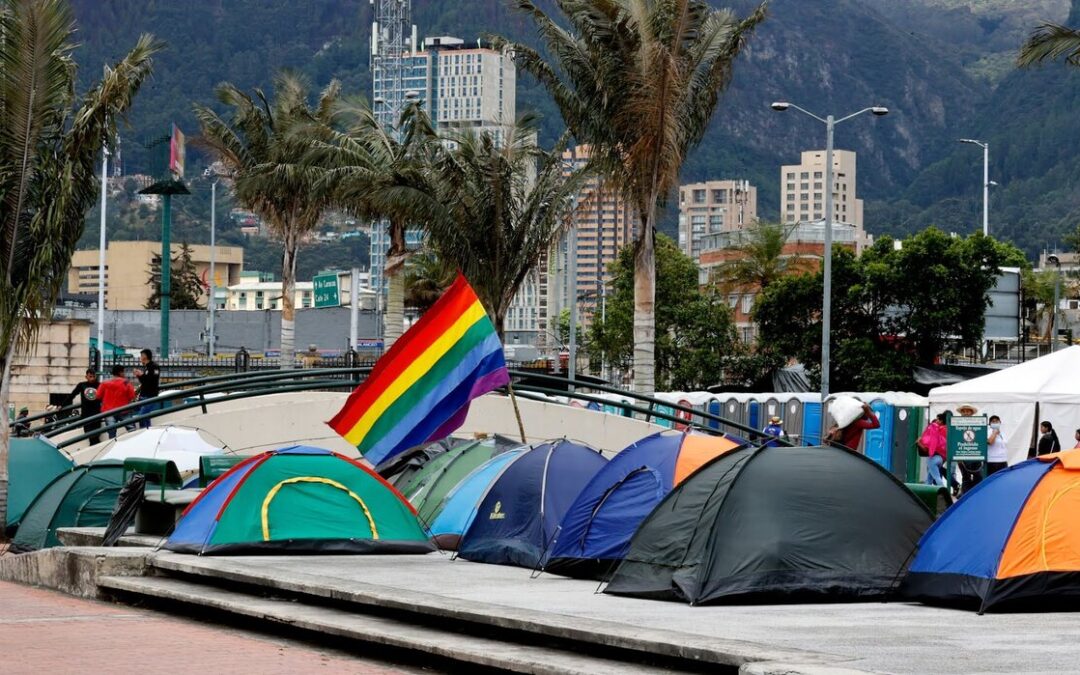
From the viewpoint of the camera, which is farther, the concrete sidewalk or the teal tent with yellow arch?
the teal tent with yellow arch

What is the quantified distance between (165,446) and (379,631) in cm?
1596

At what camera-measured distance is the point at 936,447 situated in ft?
88.9

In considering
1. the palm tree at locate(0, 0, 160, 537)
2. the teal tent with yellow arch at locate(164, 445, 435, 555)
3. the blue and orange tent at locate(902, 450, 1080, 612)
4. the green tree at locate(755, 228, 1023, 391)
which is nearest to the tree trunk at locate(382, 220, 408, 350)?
the palm tree at locate(0, 0, 160, 537)

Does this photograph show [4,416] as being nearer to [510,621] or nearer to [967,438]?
[510,621]

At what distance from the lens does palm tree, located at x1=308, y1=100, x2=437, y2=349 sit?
3569 cm

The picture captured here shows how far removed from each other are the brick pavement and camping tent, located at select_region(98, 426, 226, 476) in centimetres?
A: 1112

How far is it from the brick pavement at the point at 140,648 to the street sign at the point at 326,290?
112 m

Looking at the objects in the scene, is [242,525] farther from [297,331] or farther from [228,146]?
[297,331]

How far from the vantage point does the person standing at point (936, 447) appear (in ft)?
88.8

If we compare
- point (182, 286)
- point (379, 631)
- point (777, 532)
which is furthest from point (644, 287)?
point (182, 286)

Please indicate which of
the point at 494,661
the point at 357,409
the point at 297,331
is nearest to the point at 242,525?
the point at 357,409

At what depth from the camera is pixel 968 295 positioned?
5250 cm

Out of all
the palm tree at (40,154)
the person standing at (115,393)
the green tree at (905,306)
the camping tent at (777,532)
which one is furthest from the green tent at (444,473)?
the green tree at (905,306)

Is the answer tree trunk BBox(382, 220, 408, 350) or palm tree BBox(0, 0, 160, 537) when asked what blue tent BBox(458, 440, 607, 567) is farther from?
tree trunk BBox(382, 220, 408, 350)
